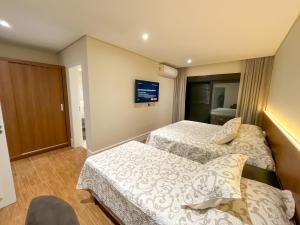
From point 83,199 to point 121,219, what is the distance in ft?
2.78

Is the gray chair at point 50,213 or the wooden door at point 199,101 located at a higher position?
the wooden door at point 199,101

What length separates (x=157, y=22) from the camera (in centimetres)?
186

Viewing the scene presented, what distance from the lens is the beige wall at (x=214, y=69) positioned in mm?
3748

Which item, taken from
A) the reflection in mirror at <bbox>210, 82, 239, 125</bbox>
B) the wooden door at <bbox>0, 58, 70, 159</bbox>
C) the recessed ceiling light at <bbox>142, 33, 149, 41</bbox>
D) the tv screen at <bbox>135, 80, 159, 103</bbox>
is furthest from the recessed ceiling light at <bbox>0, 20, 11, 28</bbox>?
the reflection in mirror at <bbox>210, 82, 239, 125</bbox>

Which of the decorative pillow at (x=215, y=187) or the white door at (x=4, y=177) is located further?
the white door at (x=4, y=177)

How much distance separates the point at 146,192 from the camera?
3.79 ft

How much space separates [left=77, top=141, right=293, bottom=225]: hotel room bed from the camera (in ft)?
2.89

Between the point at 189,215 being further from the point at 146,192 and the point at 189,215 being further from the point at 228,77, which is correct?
the point at 228,77

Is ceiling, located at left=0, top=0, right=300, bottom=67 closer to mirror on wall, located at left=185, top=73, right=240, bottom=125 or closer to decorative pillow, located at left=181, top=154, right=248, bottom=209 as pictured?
mirror on wall, located at left=185, top=73, right=240, bottom=125

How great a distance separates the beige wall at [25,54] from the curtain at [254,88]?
4867mm

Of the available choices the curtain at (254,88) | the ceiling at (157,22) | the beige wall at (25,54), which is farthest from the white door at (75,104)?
the curtain at (254,88)

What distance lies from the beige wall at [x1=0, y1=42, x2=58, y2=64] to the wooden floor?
214cm

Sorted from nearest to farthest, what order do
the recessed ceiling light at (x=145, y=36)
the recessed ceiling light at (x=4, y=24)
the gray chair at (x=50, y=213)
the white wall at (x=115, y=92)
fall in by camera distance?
the gray chair at (x=50, y=213), the recessed ceiling light at (x=4, y=24), the recessed ceiling light at (x=145, y=36), the white wall at (x=115, y=92)

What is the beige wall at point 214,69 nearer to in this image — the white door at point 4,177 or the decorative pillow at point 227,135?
the decorative pillow at point 227,135
